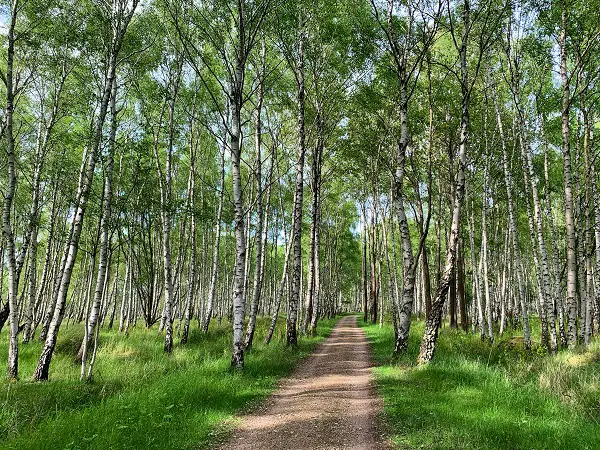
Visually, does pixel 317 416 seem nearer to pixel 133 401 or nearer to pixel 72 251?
pixel 133 401

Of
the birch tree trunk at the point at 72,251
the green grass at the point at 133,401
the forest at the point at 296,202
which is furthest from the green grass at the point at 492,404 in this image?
the birch tree trunk at the point at 72,251

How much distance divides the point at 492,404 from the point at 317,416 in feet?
9.67

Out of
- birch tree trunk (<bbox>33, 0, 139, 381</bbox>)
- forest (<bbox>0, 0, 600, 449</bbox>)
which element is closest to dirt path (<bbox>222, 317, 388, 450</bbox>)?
forest (<bbox>0, 0, 600, 449</bbox>)

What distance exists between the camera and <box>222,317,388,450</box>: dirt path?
5.30 m

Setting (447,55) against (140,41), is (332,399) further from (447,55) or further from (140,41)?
(447,55)

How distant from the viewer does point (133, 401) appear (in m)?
6.50

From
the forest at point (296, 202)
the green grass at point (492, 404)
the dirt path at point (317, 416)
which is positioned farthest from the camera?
the forest at point (296, 202)

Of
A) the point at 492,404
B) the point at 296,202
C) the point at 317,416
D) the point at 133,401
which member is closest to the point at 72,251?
the point at 133,401

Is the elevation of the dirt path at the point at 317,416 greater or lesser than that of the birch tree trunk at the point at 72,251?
lesser

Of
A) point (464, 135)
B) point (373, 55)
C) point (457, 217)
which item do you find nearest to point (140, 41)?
point (373, 55)

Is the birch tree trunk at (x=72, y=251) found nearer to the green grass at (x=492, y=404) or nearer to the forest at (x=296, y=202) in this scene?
the forest at (x=296, y=202)

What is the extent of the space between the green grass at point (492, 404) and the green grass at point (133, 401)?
9.33ft

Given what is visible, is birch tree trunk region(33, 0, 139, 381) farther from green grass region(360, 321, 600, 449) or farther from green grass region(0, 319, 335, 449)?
green grass region(360, 321, 600, 449)

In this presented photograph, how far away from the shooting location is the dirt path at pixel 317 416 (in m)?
5.30
